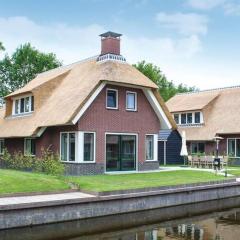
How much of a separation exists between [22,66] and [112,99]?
38.7 meters

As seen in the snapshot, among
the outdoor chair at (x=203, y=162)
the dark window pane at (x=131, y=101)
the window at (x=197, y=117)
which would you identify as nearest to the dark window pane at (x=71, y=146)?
the dark window pane at (x=131, y=101)

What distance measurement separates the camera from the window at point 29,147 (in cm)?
2887

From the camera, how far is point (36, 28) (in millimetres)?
30141

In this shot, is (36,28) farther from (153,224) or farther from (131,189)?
(153,224)

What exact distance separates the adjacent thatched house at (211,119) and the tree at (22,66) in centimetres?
2411

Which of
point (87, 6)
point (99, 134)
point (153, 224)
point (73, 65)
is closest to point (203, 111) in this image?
point (73, 65)

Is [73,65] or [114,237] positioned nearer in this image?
[114,237]

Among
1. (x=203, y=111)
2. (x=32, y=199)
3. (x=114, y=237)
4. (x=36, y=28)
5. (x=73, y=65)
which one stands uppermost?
(x=36, y=28)

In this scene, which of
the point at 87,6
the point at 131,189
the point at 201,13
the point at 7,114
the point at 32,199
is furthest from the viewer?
the point at 7,114

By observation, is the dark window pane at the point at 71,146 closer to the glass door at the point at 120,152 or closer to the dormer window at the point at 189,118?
the glass door at the point at 120,152

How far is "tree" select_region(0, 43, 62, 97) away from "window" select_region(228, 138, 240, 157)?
32529mm

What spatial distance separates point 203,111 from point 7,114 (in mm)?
17870

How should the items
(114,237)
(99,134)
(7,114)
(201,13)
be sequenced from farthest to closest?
(7,114), (99,134), (201,13), (114,237)

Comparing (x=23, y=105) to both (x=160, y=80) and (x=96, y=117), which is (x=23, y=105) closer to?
(x=96, y=117)
